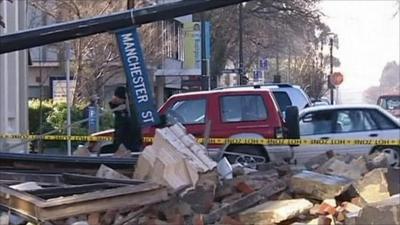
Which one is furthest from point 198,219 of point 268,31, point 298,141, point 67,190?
point 268,31

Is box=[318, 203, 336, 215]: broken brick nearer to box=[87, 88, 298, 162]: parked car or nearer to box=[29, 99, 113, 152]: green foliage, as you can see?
box=[87, 88, 298, 162]: parked car

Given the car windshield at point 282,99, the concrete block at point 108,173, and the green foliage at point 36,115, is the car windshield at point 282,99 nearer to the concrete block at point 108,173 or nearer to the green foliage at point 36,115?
the concrete block at point 108,173

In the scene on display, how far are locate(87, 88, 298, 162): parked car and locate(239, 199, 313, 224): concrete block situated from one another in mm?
6372

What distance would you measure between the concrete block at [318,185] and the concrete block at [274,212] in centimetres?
35

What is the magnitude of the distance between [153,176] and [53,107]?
20.9 m

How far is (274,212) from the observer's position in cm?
941

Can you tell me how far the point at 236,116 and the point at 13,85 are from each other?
4.31 metres

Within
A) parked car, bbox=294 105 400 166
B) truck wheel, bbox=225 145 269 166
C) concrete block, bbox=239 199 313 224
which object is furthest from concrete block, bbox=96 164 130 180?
parked car, bbox=294 105 400 166

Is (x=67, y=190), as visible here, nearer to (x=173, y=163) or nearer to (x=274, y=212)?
(x=173, y=163)

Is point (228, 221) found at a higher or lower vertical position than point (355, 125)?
lower

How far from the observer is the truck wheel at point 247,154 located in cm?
1606

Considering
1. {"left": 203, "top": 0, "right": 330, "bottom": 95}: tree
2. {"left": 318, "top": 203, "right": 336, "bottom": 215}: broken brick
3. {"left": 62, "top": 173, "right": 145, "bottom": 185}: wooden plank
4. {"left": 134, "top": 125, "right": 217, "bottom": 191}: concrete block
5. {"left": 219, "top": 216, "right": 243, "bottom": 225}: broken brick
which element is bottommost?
{"left": 219, "top": 216, "right": 243, "bottom": 225}: broken brick

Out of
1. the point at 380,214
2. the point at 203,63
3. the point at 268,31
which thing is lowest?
the point at 380,214

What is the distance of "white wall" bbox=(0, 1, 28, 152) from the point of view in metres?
15.8
